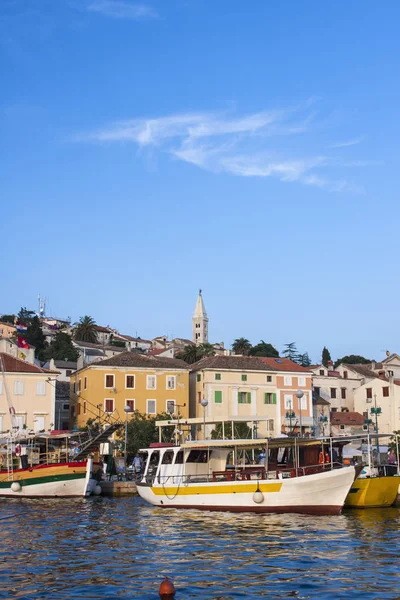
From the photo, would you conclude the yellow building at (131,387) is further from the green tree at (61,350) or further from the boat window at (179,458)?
the green tree at (61,350)

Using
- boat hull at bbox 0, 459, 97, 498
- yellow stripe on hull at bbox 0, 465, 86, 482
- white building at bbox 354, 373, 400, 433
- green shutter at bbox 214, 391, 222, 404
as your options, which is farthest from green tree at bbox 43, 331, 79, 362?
boat hull at bbox 0, 459, 97, 498

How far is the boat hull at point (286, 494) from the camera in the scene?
97.9 feet

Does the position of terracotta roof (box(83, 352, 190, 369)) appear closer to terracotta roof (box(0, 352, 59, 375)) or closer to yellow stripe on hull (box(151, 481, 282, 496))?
terracotta roof (box(0, 352, 59, 375))

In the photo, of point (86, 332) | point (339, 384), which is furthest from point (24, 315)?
point (339, 384)

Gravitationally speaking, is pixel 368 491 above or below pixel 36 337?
below

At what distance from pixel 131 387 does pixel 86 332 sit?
71202mm

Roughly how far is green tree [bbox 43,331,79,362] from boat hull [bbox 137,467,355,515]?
88293 mm

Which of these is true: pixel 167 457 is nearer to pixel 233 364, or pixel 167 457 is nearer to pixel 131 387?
pixel 131 387

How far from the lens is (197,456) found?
1398 inches

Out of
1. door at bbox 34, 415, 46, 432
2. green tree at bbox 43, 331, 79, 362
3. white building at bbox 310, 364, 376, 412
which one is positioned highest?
green tree at bbox 43, 331, 79, 362

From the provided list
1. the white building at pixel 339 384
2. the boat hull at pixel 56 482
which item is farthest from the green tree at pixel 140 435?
the white building at pixel 339 384

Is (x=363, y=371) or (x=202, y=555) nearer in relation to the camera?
(x=202, y=555)

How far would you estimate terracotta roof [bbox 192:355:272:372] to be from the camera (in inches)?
2913

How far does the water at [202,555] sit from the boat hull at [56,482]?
9.25 meters
